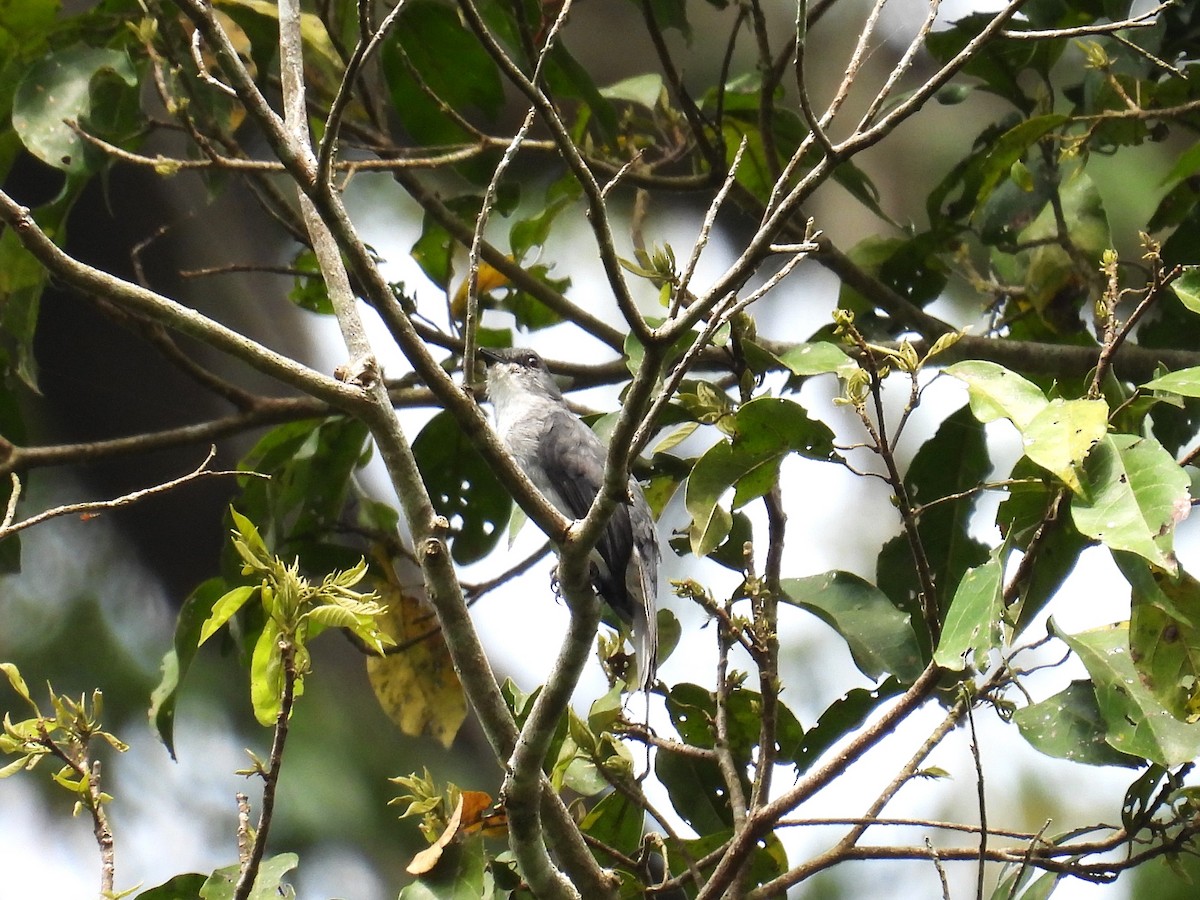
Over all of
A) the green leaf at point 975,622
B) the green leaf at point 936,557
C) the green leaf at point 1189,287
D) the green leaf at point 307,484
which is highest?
the green leaf at point 307,484

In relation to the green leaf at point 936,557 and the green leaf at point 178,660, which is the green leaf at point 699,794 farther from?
the green leaf at point 178,660

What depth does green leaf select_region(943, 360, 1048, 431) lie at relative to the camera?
1.96 metres

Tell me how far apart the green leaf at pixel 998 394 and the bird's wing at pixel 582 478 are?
1.73m

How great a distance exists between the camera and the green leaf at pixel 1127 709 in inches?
82.2

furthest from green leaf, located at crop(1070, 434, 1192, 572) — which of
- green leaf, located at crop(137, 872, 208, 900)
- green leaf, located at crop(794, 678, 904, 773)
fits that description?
green leaf, located at crop(137, 872, 208, 900)

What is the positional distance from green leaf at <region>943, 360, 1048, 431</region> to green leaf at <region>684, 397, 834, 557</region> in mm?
302

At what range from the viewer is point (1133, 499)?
183 cm

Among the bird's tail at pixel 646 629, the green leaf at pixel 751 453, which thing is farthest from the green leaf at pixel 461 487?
the green leaf at pixel 751 453

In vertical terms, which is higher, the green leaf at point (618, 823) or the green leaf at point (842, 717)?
the green leaf at point (842, 717)

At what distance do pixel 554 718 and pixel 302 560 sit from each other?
1.72 metres

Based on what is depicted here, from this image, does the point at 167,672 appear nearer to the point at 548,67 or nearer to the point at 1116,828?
the point at 548,67

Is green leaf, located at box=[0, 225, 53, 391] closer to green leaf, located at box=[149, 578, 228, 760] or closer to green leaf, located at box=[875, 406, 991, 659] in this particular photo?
green leaf, located at box=[149, 578, 228, 760]

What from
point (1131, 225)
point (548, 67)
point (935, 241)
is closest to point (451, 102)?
point (548, 67)

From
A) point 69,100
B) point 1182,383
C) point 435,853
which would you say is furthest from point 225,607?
point 69,100
